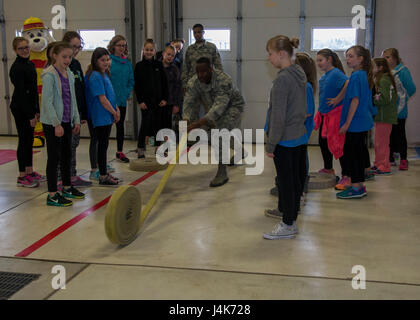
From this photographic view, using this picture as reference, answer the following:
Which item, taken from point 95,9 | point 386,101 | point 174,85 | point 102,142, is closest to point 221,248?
point 102,142

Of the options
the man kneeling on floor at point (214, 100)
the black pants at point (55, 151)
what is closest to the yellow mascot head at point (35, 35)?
the man kneeling on floor at point (214, 100)

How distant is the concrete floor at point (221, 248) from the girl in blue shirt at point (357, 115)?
277 millimetres

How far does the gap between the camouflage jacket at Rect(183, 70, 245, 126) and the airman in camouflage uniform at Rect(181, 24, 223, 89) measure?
Answer: 2.54 m

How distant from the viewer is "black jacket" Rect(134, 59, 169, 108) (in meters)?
7.64

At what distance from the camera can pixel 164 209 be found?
5.22 meters

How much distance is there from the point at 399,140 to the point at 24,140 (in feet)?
16.8

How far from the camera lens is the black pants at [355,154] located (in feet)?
17.9

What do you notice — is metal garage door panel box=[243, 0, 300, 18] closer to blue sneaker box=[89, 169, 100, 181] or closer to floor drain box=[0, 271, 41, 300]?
blue sneaker box=[89, 169, 100, 181]

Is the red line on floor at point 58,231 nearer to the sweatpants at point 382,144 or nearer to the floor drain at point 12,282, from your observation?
the floor drain at point 12,282

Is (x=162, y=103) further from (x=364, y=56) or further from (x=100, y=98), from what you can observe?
(x=364, y=56)

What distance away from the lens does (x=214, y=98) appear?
6016mm
